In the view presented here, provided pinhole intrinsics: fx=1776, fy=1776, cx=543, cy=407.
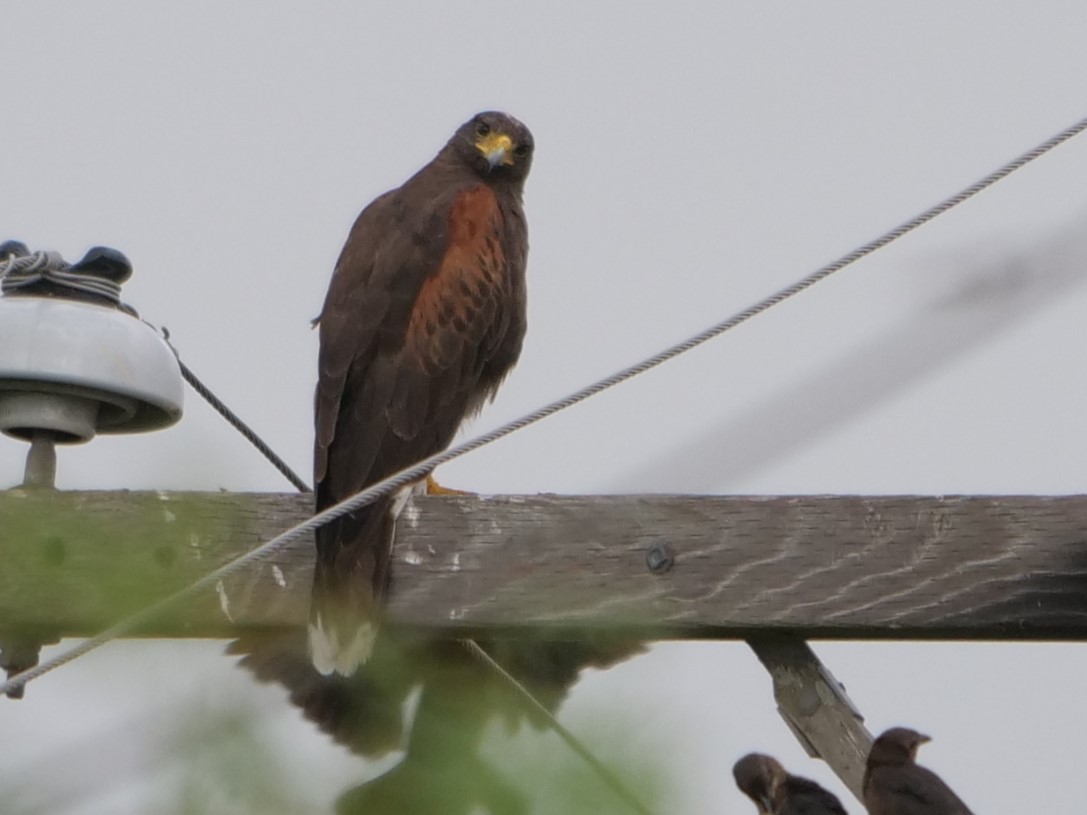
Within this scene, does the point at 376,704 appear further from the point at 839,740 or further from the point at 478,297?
the point at 478,297

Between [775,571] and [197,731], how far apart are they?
5.95ft

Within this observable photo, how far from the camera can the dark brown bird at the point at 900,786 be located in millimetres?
2930

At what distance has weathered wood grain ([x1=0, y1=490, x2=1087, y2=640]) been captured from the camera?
3.09 meters

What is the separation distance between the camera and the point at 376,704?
8.71 ft

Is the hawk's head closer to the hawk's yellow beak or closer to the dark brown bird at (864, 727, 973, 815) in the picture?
the hawk's yellow beak

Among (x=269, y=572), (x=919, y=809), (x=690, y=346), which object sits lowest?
(x=919, y=809)

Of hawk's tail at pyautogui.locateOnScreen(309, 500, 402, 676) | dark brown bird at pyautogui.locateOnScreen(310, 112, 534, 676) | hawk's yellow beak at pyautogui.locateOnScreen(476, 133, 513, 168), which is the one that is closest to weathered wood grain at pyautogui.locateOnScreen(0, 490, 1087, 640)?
hawk's tail at pyautogui.locateOnScreen(309, 500, 402, 676)

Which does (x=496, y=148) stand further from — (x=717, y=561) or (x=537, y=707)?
(x=537, y=707)

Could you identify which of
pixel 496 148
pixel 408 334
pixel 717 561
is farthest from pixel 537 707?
pixel 496 148

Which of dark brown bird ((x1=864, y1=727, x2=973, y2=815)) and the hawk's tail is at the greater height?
the hawk's tail

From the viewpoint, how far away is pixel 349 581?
3248 mm

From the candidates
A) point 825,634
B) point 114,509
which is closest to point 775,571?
point 825,634

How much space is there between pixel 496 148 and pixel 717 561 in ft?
11.4

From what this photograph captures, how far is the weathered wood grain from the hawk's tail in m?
0.09
